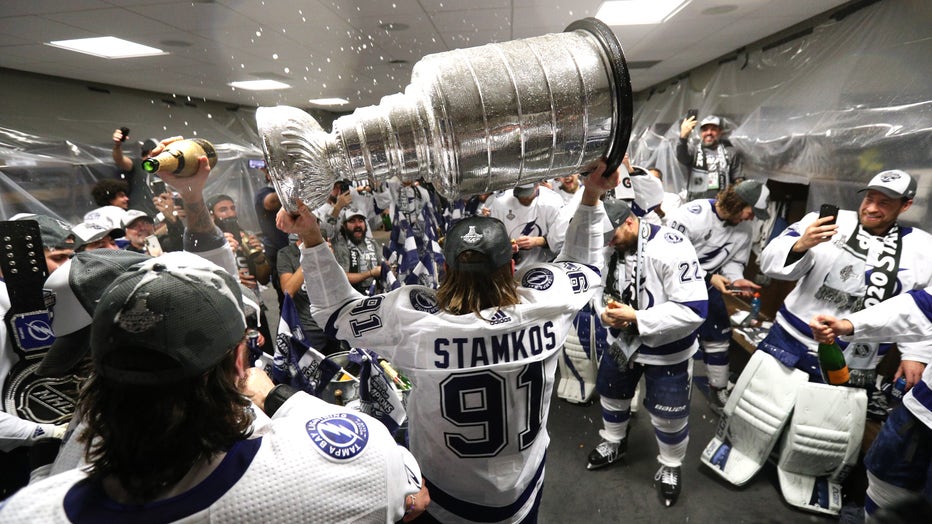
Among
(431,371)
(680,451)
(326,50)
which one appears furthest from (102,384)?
(326,50)

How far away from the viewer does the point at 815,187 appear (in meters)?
4.11

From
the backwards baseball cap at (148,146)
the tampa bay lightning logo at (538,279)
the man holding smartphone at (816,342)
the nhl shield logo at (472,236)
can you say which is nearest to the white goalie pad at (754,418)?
the man holding smartphone at (816,342)

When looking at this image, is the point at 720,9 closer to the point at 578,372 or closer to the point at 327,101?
the point at 578,372

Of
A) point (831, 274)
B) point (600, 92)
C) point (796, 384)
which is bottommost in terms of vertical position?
point (796, 384)

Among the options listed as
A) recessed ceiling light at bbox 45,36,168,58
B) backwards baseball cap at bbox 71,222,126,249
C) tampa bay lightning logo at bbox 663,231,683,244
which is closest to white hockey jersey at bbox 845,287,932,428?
tampa bay lightning logo at bbox 663,231,683,244

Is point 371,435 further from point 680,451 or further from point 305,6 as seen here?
point 305,6

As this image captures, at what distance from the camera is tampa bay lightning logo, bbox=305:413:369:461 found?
0.94m

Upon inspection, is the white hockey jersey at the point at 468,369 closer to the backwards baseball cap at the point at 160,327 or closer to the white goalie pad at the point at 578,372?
the backwards baseball cap at the point at 160,327

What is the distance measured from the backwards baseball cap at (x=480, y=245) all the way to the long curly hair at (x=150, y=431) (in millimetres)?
954

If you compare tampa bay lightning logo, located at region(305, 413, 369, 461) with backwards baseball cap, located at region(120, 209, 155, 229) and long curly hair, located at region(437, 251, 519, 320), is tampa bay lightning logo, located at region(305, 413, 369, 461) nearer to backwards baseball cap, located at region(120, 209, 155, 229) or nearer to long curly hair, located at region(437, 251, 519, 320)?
long curly hair, located at region(437, 251, 519, 320)

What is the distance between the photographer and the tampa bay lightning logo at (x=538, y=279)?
1757 mm

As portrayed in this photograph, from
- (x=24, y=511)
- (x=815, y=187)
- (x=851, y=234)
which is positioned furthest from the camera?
(x=815, y=187)

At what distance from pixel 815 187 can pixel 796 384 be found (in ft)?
7.28

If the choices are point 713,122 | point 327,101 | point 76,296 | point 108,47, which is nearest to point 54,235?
point 76,296
